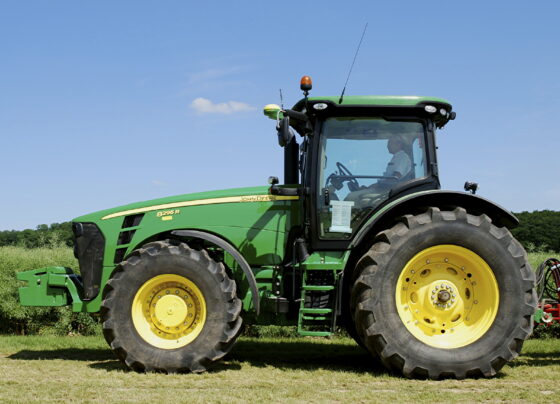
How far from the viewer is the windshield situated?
669 centimetres

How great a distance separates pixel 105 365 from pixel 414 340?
132 inches

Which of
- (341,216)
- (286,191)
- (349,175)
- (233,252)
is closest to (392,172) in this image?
(349,175)

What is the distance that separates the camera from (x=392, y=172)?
677 centimetres

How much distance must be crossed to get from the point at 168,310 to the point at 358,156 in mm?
2553

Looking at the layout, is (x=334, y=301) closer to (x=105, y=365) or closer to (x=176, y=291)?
(x=176, y=291)

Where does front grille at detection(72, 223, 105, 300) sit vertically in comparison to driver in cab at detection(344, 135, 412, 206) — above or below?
below

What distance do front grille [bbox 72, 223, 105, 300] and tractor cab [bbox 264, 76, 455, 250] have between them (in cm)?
215

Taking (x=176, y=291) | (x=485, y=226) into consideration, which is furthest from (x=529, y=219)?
(x=176, y=291)

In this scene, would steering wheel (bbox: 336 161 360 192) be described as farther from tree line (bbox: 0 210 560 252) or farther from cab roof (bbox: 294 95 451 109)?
tree line (bbox: 0 210 560 252)

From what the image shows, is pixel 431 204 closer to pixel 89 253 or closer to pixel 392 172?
pixel 392 172

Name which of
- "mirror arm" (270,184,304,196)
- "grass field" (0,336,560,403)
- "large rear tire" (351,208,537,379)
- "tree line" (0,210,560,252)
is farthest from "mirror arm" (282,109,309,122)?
"tree line" (0,210,560,252)

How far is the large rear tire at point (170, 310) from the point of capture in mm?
6461

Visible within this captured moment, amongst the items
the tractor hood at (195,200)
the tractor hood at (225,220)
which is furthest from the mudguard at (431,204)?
the tractor hood at (195,200)

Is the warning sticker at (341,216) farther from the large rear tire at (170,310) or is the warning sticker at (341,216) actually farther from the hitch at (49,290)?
the hitch at (49,290)
